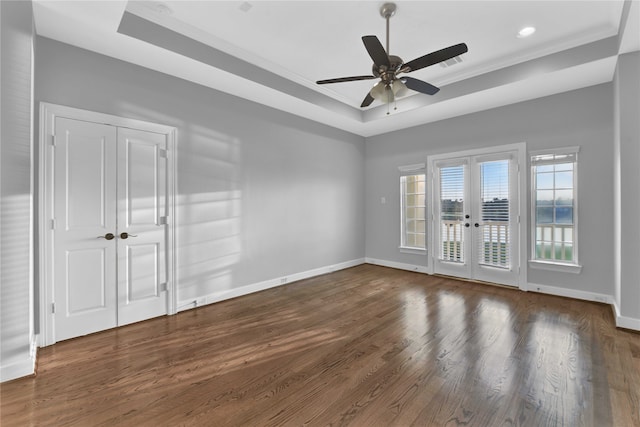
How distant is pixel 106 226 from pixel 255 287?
2.15 metres

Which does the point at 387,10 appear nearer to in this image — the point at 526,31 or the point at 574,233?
the point at 526,31

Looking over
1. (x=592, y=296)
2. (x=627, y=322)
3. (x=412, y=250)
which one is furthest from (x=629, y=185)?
(x=412, y=250)

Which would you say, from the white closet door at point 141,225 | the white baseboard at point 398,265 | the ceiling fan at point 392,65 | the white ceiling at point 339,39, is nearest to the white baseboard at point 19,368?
the white closet door at point 141,225

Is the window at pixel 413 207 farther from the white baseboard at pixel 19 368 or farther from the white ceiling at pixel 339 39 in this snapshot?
the white baseboard at pixel 19 368

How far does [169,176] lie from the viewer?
3.51 metres

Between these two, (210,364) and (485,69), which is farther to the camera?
(485,69)

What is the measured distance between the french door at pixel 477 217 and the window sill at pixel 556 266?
0.25 m

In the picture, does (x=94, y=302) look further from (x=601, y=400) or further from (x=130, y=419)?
(x=601, y=400)

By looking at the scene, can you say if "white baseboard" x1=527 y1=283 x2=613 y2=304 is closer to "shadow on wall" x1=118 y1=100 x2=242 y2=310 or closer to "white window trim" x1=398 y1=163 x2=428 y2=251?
"white window trim" x1=398 y1=163 x2=428 y2=251

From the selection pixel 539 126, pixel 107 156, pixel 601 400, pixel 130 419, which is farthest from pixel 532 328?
pixel 107 156

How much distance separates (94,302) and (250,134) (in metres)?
2.88

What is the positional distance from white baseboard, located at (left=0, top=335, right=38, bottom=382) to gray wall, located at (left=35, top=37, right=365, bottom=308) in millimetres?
1457

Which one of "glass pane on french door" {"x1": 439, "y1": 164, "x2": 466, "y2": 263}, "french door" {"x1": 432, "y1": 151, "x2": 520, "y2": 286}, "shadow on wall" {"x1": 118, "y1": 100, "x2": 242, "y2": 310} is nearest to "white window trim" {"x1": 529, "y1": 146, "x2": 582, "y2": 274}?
"french door" {"x1": 432, "y1": 151, "x2": 520, "y2": 286}

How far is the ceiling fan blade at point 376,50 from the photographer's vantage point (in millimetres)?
2340
